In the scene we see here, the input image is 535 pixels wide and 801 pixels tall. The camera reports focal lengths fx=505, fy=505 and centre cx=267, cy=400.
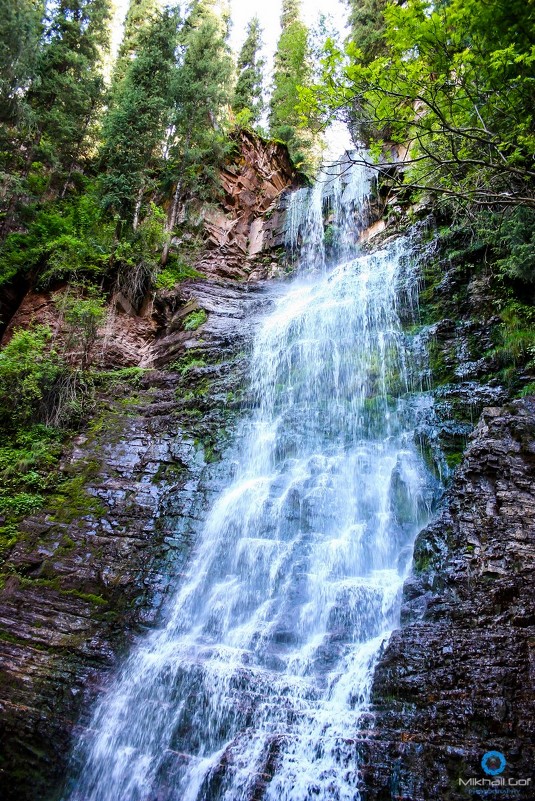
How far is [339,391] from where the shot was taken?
10.9m

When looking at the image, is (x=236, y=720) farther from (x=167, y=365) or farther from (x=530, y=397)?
(x=167, y=365)

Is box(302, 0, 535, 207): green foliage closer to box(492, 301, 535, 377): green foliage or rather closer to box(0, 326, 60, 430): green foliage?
box(492, 301, 535, 377): green foliage

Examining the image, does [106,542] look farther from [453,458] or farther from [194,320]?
[194,320]

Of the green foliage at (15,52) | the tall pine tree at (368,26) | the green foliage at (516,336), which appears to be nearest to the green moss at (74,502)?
the green foliage at (516,336)

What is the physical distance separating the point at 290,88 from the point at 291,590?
2572cm

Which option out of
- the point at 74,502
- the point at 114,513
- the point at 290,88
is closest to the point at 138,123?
the point at 290,88

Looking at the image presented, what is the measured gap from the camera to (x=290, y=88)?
83.3 ft

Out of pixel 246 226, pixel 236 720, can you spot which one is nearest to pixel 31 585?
pixel 236 720

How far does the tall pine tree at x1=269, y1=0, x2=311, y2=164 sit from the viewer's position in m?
24.3

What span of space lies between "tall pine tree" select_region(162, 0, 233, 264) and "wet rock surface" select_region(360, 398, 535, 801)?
48.7ft

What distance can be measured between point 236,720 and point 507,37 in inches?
393

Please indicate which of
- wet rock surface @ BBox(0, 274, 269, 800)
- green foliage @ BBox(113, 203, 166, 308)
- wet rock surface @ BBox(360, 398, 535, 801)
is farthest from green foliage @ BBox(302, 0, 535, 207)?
green foliage @ BBox(113, 203, 166, 308)

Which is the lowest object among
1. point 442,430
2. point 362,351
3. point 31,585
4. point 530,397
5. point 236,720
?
point 236,720

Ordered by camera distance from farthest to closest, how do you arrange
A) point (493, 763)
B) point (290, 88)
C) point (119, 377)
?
1. point (290, 88)
2. point (119, 377)
3. point (493, 763)
